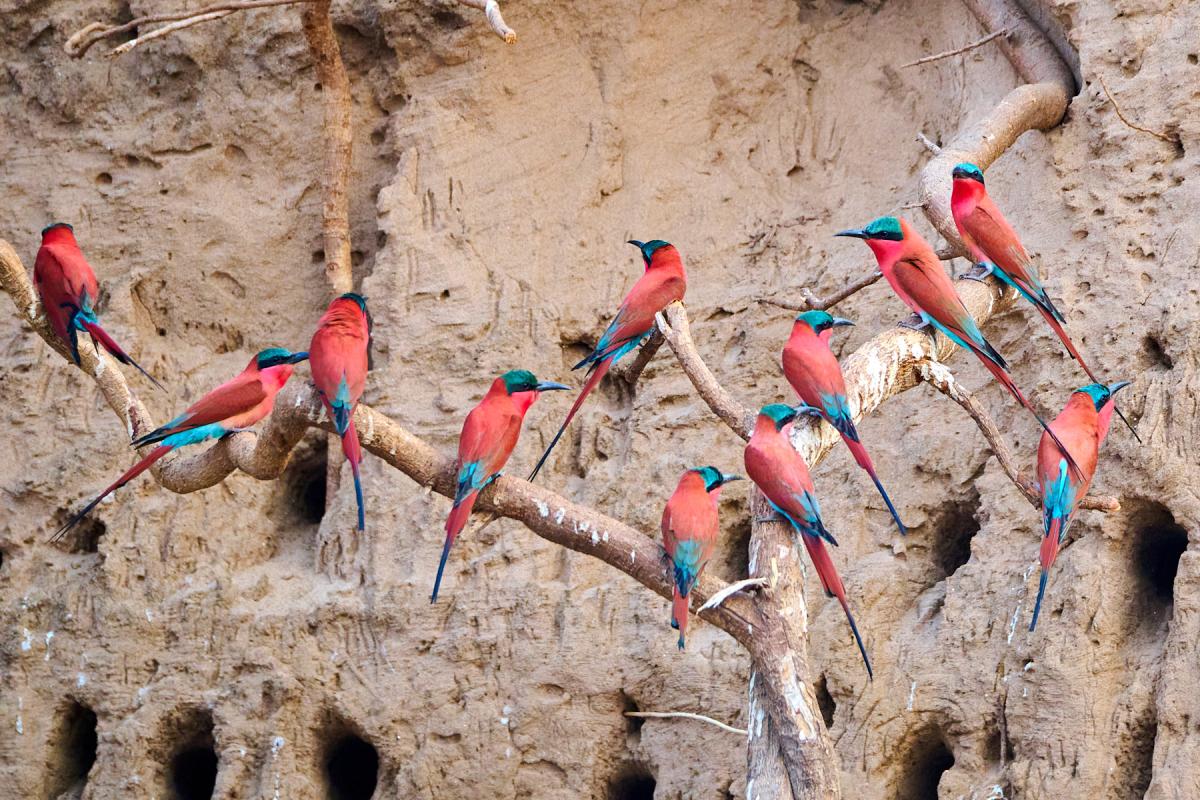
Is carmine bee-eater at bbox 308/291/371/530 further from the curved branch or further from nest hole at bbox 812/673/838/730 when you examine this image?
nest hole at bbox 812/673/838/730

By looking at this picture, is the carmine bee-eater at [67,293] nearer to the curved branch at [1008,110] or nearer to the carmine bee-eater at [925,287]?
the carmine bee-eater at [925,287]

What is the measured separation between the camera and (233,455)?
431 centimetres

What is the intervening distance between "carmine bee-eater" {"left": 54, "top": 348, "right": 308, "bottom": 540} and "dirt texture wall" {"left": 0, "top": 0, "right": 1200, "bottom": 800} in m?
1.74

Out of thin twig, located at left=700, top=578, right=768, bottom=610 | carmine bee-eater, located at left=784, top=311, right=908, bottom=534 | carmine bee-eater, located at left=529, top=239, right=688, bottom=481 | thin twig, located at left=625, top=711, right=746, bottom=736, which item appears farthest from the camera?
carmine bee-eater, located at left=529, top=239, right=688, bottom=481

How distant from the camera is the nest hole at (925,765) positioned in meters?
5.12

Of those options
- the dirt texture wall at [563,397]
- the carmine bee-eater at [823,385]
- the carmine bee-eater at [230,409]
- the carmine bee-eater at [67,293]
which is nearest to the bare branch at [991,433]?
the carmine bee-eater at [823,385]

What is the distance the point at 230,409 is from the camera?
4.38 m

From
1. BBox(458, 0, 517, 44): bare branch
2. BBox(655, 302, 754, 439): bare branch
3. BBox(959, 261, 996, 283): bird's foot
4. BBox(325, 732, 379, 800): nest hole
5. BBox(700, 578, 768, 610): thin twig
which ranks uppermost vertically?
BBox(458, 0, 517, 44): bare branch

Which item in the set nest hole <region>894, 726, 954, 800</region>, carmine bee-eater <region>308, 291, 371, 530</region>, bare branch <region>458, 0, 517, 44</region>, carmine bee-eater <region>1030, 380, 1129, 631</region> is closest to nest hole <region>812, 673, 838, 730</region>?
nest hole <region>894, 726, 954, 800</region>

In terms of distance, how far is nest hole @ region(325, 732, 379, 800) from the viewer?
612cm

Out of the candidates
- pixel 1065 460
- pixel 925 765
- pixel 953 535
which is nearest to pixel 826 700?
pixel 925 765

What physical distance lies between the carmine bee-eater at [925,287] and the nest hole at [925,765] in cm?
130

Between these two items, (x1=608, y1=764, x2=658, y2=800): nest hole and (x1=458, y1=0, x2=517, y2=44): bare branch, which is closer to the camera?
(x1=458, y1=0, x2=517, y2=44): bare branch

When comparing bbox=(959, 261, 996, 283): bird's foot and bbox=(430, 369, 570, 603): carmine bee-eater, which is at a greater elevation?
bbox=(959, 261, 996, 283): bird's foot
